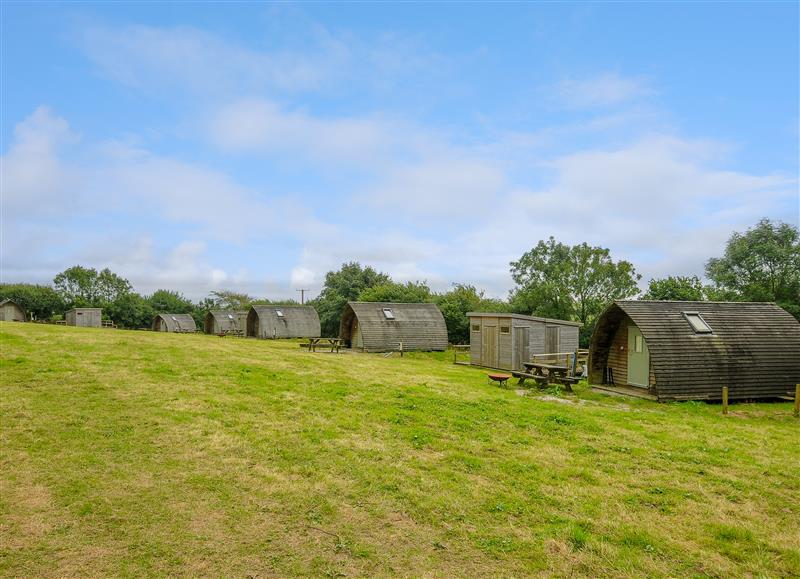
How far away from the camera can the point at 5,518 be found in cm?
702

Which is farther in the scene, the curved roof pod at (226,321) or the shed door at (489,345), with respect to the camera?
the curved roof pod at (226,321)

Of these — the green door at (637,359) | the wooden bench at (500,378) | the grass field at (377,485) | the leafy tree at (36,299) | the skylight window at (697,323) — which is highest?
the leafy tree at (36,299)

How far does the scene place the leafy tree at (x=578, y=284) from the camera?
42.5 meters

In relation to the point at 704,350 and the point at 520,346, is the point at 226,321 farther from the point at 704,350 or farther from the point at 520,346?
the point at 704,350

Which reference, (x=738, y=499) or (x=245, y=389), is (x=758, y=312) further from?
(x=245, y=389)

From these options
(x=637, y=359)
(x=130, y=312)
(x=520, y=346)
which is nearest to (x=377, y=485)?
(x=637, y=359)

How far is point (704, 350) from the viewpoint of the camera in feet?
61.1

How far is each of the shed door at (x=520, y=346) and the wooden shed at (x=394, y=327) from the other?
1126cm

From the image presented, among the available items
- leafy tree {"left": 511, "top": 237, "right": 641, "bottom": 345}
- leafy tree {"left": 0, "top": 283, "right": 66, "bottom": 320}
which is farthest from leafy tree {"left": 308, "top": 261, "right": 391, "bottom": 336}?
leafy tree {"left": 0, "top": 283, "right": 66, "bottom": 320}

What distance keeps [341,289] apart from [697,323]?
43.0 metres

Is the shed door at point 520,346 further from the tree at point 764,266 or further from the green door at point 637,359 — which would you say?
the tree at point 764,266

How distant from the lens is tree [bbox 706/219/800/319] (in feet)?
136

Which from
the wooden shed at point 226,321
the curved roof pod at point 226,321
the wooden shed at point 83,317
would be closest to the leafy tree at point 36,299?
the wooden shed at point 83,317

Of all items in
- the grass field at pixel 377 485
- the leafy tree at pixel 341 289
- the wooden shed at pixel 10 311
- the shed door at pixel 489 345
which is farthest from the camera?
the wooden shed at pixel 10 311
